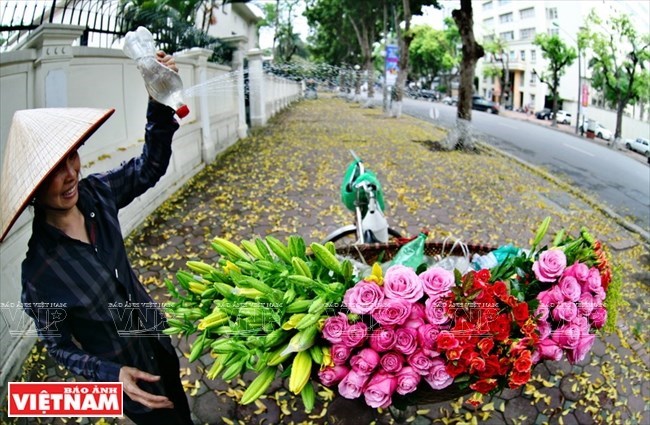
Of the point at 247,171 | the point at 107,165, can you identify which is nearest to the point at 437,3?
the point at 247,171

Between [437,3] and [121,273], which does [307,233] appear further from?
[437,3]

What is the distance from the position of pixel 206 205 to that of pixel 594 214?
6069 millimetres

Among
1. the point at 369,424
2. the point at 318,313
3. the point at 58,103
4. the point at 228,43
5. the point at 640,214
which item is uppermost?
the point at 228,43

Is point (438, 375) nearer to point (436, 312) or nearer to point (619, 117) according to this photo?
point (436, 312)

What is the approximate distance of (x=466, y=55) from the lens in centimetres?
1227

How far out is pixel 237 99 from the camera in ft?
41.0

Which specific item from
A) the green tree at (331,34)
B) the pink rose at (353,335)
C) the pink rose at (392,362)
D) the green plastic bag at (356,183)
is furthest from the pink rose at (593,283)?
the green tree at (331,34)

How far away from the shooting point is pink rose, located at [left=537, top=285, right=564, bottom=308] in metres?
1.89

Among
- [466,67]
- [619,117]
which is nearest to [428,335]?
[619,117]

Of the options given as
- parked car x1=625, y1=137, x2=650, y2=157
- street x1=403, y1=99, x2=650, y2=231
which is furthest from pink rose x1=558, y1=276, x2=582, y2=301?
street x1=403, y1=99, x2=650, y2=231

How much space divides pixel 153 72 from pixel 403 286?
3.93 ft

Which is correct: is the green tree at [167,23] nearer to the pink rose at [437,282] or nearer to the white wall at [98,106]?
the white wall at [98,106]

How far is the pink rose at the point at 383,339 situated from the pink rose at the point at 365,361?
31 mm

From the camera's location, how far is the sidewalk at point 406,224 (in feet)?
10.5
